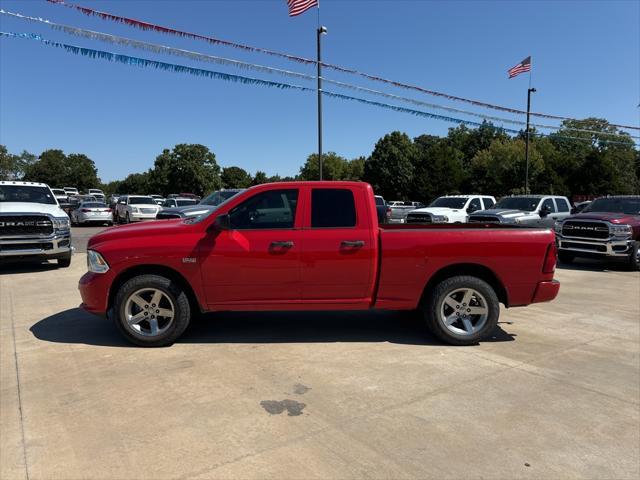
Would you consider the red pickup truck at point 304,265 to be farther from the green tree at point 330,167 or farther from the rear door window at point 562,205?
the green tree at point 330,167

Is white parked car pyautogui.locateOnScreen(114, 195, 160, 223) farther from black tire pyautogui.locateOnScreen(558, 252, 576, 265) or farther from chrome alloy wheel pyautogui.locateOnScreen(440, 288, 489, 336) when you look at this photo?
chrome alloy wheel pyautogui.locateOnScreen(440, 288, 489, 336)

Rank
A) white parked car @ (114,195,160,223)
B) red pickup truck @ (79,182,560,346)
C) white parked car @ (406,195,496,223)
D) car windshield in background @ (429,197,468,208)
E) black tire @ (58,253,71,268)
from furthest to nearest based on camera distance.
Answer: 1. white parked car @ (114,195,160,223)
2. car windshield in background @ (429,197,468,208)
3. white parked car @ (406,195,496,223)
4. black tire @ (58,253,71,268)
5. red pickup truck @ (79,182,560,346)

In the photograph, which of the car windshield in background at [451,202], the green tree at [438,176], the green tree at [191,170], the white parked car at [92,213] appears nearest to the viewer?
the car windshield in background at [451,202]

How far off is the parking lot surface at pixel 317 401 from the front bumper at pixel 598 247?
6.12m

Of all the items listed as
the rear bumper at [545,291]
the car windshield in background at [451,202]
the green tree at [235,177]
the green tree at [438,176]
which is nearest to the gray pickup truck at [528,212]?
the car windshield in background at [451,202]

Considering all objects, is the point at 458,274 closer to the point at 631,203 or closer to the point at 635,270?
the point at 635,270

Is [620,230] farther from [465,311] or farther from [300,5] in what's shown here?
[300,5]

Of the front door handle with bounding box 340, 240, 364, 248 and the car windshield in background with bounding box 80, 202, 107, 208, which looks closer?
the front door handle with bounding box 340, 240, 364, 248

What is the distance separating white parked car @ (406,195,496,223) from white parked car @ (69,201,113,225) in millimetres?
18268

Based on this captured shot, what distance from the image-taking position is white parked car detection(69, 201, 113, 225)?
2620cm

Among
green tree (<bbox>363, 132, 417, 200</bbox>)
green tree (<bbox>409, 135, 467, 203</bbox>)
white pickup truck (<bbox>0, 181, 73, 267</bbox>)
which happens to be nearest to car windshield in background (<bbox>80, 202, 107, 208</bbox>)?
white pickup truck (<bbox>0, 181, 73, 267</bbox>)

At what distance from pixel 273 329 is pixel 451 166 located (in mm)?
53745

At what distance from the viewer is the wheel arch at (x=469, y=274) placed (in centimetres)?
542

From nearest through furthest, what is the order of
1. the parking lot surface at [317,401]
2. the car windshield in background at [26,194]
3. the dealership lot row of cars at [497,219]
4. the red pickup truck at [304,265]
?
1. the parking lot surface at [317,401]
2. the red pickup truck at [304,265]
3. the dealership lot row of cars at [497,219]
4. the car windshield in background at [26,194]
